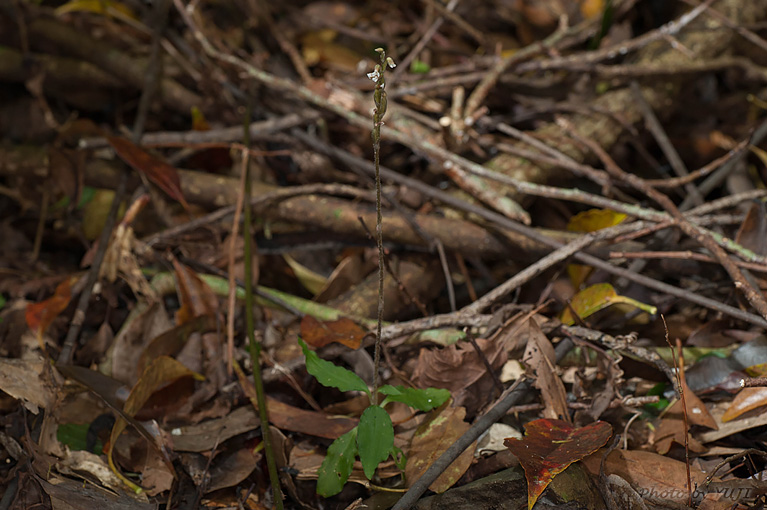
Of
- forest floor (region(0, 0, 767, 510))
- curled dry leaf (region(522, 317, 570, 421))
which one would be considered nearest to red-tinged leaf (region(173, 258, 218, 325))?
forest floor (region(0, 0, 767, 510))

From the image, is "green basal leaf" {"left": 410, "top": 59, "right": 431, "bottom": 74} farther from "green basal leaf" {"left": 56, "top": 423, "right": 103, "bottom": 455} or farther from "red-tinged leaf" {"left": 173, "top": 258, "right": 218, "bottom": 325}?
"green basal leaf" {"left": 56, "top": 423, "right": 103, "bottom": 455}

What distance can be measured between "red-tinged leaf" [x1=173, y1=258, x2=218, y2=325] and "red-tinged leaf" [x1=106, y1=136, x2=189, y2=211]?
253 mm

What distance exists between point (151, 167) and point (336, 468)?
4.22ft

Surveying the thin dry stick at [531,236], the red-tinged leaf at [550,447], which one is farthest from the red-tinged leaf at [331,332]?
Answer: the red-tinged leaf at [550,447]

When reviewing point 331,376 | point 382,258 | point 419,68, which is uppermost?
point 419,68

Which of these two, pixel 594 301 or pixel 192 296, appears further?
pixel 192 296

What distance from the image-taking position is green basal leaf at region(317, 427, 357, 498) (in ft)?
4.11

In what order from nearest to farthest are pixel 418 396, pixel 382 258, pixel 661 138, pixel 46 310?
pixel 382 258, pixel 418 396, pixel 46 310, pixel 661 138

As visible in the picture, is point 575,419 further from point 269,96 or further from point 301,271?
point 269,96

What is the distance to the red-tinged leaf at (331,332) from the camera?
1.55 metres

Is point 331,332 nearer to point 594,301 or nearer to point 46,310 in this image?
point 594,301

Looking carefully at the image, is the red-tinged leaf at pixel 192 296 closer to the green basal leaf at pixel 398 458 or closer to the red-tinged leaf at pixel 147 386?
the red-tinged leaf at pixel 147 386

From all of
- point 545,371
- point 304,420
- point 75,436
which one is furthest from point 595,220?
point 75,436

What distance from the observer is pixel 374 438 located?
1.22 meters
